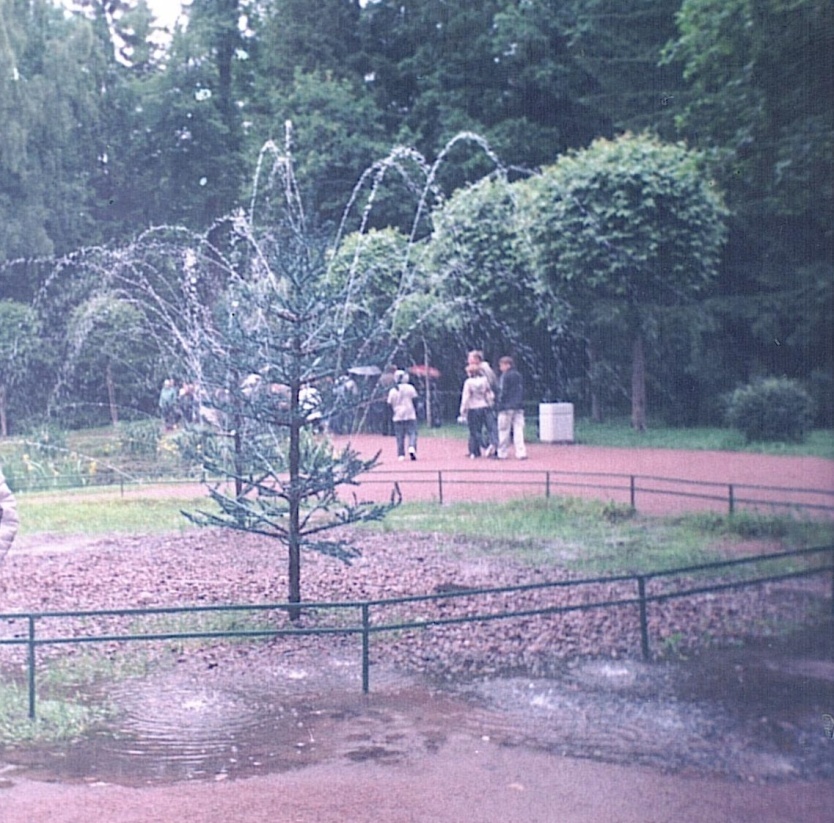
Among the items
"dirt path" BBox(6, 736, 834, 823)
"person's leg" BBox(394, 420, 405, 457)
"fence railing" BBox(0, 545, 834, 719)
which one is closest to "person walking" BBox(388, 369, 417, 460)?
"person's leg" BBox(394, 420, 405, 457)

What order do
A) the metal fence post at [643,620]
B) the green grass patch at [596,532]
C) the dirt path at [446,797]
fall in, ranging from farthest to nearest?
the green grass patch at [596,532]
the metal fence post at [643,620]
the dirt path at [446,797]

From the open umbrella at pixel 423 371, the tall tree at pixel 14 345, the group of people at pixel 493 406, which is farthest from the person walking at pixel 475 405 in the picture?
the tall tree at pixel 14 345

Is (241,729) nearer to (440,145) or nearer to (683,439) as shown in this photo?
(683,439)

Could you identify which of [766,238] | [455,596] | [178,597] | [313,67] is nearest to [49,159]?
[313,67]

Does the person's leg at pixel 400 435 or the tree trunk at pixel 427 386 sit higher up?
the tree trunk at pixel 427 386

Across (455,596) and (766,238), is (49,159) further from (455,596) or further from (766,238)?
(766,238)

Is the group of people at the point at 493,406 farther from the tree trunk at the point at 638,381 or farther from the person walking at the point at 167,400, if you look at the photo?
the person walking at the point at 167,400
